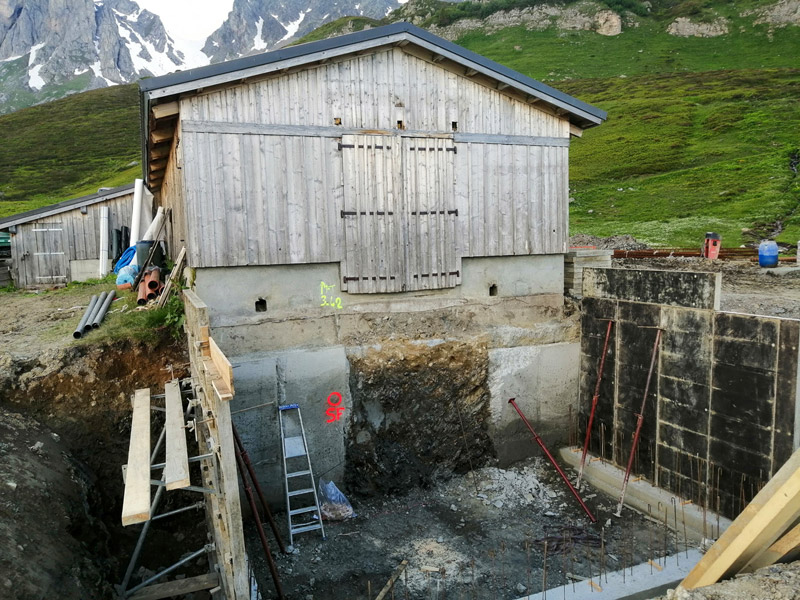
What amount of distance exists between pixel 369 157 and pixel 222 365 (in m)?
5.72

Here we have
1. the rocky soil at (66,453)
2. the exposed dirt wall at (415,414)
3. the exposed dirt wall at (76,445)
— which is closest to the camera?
the rocky soil at (66,453)

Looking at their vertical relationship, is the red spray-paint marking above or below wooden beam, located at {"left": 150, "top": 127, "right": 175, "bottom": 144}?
below

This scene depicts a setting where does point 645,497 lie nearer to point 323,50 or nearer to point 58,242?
point 323,50

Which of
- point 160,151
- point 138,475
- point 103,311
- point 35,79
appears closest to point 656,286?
point 138,475

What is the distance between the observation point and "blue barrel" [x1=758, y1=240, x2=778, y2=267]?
1623 cm

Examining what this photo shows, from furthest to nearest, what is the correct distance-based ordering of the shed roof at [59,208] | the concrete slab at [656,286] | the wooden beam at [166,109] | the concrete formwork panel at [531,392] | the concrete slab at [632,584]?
the shed roof at [59,208]
the concrete formwork panel at [531,392]
the concrete slab at [656,286]
the wooden beam at [166,109]
the concrete slab at [632,584]

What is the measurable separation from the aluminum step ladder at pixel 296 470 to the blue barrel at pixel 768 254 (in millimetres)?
14864

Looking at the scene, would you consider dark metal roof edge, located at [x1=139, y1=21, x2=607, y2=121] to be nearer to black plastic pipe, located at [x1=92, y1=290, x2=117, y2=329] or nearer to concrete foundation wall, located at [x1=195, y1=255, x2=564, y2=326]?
concrete foundation wall, located at [x1=195, y1=255, x2=564, y2=326]

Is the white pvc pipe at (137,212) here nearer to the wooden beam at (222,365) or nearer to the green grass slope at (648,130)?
the wooden beam at (222,365)

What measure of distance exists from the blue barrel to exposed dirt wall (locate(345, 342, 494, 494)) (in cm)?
1093

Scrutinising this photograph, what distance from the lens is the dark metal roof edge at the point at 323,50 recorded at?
338 inches

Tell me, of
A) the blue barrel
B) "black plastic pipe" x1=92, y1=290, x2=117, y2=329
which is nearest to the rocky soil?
"black plastic pipe" x1=92, y1=290, x2=117, y2=329

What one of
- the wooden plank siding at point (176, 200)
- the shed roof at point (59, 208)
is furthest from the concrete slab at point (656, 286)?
the shed roof at point (59, 208)

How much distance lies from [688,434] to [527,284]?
4.25 metres
